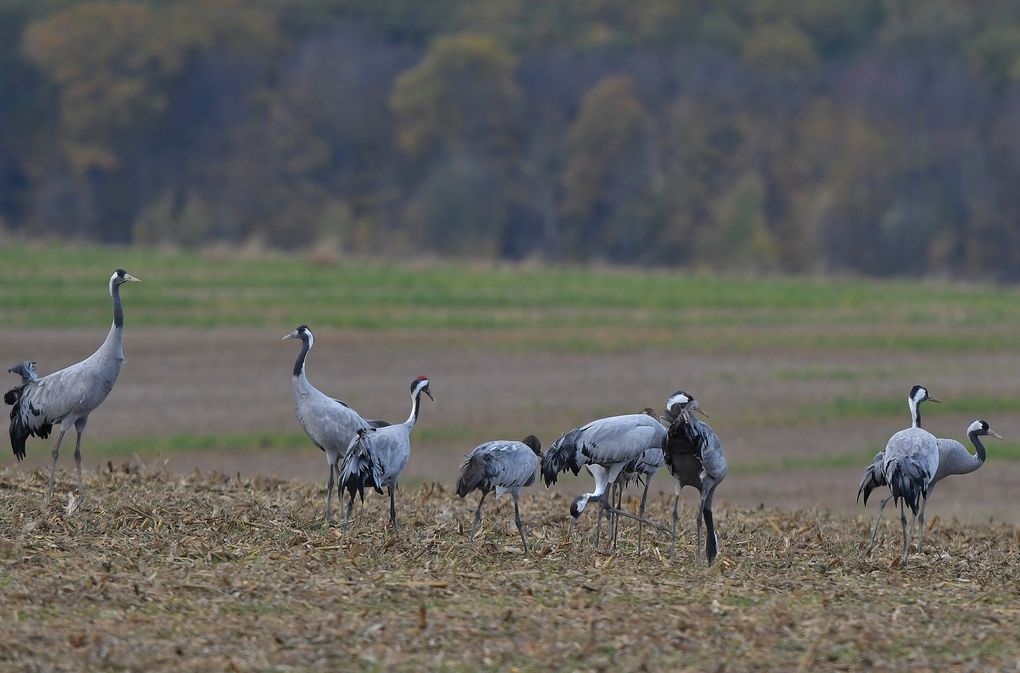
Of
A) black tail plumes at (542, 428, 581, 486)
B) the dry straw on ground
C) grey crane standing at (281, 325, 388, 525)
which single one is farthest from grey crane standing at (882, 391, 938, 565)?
grey crane standing at (281, 325, 388, 525)

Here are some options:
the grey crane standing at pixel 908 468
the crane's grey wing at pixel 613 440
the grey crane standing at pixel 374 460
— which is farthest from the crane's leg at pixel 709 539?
the grey crane standing at pixel 374 460

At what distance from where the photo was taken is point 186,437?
1698cm

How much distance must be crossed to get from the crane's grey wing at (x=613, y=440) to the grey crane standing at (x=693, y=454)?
0.20 m

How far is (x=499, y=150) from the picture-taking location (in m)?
53.9

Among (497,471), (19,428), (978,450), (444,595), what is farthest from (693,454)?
(19,428)

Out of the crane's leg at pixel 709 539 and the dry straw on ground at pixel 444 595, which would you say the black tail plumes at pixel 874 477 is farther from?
the crane's leg at pixel 709 539

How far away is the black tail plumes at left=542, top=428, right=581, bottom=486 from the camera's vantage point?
395 inches

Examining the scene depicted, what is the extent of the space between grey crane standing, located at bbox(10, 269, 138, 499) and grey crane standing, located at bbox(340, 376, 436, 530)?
1.85 meters

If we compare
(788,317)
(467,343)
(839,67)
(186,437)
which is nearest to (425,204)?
(839,67)

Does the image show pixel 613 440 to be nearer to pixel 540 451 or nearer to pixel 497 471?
pixel 540 451

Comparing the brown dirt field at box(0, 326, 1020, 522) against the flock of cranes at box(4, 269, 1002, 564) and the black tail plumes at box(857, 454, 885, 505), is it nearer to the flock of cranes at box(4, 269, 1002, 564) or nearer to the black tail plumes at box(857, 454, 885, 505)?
the flock of cranes at box(4, 269, 1002, 564)

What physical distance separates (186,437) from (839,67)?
44933mm

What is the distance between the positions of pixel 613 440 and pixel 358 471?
165 cm

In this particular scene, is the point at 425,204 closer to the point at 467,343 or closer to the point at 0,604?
the point at 467,343
